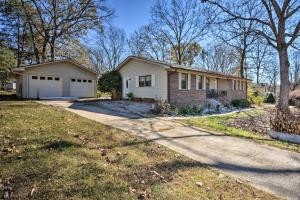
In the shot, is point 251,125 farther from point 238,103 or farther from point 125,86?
point 238,103

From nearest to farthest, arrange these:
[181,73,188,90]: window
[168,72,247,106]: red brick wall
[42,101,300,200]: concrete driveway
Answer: [42,101,300,200]: concrete driveway < [168,72,247,106]: red brick wall < [181,73,188,90]: window

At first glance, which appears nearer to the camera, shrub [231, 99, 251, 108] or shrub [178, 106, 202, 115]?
shrub [178, 106, 202, 115]

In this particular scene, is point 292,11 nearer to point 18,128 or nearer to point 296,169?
point 296,169

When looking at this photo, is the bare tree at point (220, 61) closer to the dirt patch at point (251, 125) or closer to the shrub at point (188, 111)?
the shrub at point (188, 111)

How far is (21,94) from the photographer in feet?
66.7

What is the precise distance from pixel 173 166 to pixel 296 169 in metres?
3.04

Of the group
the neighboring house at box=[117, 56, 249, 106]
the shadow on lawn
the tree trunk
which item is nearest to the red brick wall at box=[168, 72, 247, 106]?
the neighboring house at box=[117, 56, 249, 106]

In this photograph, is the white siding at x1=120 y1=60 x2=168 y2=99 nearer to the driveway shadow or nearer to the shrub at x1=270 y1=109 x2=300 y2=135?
the driveway shadow

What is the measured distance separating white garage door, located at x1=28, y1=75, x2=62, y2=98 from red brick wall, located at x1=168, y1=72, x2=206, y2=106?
35.6 ft

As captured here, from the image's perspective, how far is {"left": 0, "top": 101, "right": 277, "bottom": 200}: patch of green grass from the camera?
11.9 ft

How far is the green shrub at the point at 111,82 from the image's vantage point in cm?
2112

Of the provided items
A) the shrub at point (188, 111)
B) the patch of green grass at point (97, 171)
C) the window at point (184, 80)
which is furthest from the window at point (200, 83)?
the patch of green grass at point (97, 171)

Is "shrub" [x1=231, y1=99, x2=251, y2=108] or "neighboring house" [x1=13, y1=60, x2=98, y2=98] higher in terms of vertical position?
"neighboring house" [x1=13, y1=60, x2=98, y2=98]

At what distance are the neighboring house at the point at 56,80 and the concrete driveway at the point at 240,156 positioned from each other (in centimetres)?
1436
